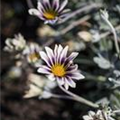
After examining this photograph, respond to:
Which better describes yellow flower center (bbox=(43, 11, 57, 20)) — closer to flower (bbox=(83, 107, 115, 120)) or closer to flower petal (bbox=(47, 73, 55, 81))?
flower petal (bbox=(47, 73, 55, 81))

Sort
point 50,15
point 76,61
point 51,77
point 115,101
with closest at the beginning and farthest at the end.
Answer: point 51,77
point 50,15
point 115,101
point 76,61

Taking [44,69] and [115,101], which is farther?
[115,101]

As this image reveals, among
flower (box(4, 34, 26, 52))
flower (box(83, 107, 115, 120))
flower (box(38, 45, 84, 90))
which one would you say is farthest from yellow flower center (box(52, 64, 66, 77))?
flower (box(4, 34, 26, 52))

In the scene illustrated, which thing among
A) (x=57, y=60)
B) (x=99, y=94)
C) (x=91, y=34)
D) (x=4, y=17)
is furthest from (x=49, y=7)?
(x=4, y=17)

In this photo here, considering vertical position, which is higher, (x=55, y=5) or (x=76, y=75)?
(x=55, y=5)

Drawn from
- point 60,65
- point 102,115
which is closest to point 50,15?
point 60,65

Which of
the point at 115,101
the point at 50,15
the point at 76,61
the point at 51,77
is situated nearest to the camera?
the point at 51,77

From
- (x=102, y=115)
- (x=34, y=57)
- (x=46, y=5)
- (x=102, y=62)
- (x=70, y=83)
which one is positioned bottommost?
(x=102, y=115)

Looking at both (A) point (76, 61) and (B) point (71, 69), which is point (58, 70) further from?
(A) point (76, 61)
